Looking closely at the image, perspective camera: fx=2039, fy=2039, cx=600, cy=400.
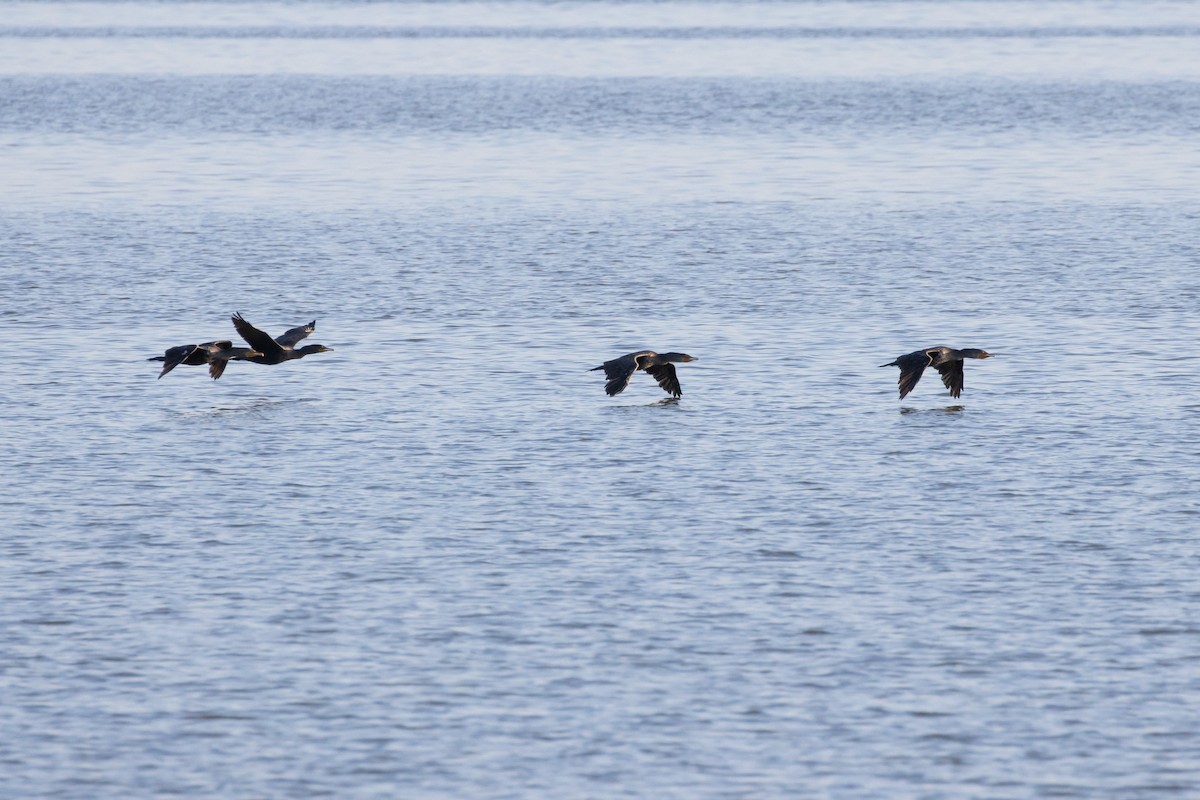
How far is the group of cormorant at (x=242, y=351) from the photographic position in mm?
25250

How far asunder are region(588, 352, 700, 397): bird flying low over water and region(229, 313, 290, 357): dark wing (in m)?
4.15

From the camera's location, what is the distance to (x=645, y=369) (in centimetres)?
2541

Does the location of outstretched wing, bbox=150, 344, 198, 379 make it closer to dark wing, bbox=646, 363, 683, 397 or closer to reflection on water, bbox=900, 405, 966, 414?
dark wing, bbox=646, 363, 683, 397

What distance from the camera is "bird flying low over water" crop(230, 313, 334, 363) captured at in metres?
25.8

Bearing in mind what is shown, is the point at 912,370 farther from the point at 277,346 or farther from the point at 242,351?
the point at 242,351

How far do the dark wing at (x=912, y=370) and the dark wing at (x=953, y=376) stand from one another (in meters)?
0.54

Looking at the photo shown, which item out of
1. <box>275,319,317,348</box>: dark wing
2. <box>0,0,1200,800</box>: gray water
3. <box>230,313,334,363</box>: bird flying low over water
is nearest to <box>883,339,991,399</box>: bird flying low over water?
<box>0,0,1200,800</box>: gray water

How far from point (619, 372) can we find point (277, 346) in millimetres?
4640

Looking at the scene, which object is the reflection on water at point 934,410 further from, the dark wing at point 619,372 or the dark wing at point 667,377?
the dark wing at point 619,372

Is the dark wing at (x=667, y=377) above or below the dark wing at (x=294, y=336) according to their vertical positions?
below

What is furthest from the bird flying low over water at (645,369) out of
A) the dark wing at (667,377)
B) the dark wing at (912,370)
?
the dark wing at (912,370)

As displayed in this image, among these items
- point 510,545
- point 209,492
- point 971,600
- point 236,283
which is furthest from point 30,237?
point 971,600

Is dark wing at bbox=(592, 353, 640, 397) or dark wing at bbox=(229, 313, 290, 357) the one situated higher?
dark wing at bbox=(229, 313, 290, 357)

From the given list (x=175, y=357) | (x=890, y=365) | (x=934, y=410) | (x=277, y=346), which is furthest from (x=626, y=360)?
(x=175, y=357)
